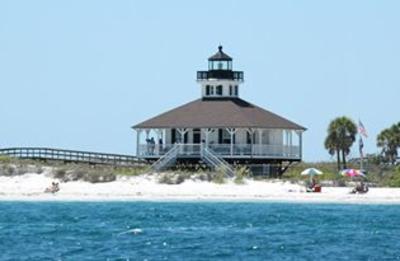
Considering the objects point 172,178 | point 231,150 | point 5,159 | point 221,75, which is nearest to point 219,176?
point 172,178

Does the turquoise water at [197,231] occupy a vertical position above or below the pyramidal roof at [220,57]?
below

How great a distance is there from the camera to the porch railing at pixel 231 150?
7900cm

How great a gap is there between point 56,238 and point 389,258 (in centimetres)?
1124

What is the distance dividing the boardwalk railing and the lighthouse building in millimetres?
1696

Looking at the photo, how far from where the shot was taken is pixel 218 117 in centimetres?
8031

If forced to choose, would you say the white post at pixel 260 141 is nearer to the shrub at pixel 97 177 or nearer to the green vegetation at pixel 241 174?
the green vegetation at pixel 241 174

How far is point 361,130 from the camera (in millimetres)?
73812

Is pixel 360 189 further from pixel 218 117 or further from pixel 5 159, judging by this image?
pixel 5 159

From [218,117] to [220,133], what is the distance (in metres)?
1.04

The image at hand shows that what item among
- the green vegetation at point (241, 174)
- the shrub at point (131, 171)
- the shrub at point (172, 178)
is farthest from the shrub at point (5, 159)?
the green vegetation at point (241, 174)

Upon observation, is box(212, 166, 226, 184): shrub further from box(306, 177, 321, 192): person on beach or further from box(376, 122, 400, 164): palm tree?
box(376, 122, 400, 164): palm tree

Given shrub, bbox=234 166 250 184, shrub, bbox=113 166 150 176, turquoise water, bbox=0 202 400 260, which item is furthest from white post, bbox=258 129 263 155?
turquoise water, bbox=0 202 400 260

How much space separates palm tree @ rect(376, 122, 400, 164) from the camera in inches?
3533

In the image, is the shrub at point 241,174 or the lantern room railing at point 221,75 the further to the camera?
the lantern room railing at point 221,75
